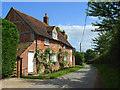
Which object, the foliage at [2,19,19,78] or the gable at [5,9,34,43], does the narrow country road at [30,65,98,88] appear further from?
the gable at [5,9,34,43]

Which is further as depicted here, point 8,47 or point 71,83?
point 8,47

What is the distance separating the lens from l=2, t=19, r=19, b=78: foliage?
10.8 meters

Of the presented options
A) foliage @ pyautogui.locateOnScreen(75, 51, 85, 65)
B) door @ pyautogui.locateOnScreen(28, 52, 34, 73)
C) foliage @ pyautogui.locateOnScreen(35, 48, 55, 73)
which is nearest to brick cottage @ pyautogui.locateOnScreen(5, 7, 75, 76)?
door @ pyautogui.locateOnScreen(28, 52, 34, 73)

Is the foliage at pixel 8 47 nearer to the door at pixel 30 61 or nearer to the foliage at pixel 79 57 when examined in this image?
the door at pixel 30 61

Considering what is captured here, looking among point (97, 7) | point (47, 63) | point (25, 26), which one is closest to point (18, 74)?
point (47, 63)

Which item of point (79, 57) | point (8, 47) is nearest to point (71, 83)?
point (8, 47)

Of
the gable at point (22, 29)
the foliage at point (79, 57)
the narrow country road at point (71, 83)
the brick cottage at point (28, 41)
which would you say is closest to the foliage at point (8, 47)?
the brick cottage at point (28, 41)

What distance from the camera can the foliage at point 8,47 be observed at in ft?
35.3

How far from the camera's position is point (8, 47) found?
11.1 m

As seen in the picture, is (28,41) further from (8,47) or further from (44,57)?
(8,47)

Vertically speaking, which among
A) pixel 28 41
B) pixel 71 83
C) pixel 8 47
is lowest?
pixel 71 83

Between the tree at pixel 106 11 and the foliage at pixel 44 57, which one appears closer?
the tree at pixel 106 11

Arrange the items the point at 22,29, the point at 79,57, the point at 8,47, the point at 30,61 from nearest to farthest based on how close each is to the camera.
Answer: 1. the point at 8,47
2. the point at 30,61
3. the point at 22,29
4. the point at 79,57

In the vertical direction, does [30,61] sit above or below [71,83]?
above
